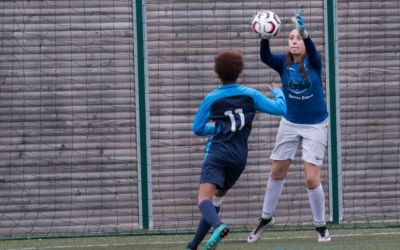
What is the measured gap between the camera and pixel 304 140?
988 centimetres

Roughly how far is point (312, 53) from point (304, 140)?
80 centimetres

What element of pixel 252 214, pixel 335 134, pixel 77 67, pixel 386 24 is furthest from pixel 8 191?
pixel 386 24

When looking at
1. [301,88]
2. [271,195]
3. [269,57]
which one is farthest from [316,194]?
[269,57]

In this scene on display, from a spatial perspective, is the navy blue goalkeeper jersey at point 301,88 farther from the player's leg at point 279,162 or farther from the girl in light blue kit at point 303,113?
the player's leg at point 279,162

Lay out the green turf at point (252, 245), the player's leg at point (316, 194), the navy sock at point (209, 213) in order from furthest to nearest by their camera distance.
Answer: the player's leg at point (316, 194) → the green turf at point (252, 245) → the navy sock at point (209, 213)

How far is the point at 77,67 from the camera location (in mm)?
11555

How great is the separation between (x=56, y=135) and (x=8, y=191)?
75 cm

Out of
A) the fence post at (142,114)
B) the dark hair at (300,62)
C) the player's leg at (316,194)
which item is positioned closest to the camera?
the dark hair at (300,62)

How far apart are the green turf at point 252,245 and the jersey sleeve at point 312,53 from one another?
5.04 feet

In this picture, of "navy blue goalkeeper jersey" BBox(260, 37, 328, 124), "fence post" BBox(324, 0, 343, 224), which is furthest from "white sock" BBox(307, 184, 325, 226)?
"fence post" BBox(324, 0, 343, 224)

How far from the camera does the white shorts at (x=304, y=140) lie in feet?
32.2

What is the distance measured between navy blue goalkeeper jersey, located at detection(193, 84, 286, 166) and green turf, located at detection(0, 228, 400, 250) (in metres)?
1.31

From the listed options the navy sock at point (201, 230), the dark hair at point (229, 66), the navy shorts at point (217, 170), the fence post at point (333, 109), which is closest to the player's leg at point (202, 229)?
the navy sock at point (201, 230)

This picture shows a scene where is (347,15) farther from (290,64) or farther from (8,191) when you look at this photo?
(8,191)
